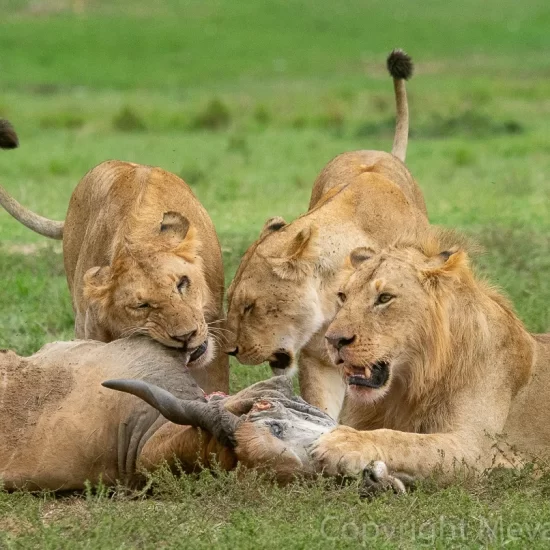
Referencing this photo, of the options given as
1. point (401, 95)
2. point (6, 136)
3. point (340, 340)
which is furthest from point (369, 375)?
point (401, 95)

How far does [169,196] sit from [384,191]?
977mm

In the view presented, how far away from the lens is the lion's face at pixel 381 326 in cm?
493

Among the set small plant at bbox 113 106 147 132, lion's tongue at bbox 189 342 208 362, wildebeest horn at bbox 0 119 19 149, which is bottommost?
lion's tongue at bbox 189 342 208 362

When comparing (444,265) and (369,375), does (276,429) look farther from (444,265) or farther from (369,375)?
(444,265)

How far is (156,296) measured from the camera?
5500 millimetres

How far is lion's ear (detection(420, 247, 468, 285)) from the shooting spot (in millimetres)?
5059

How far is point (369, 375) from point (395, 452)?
0.33m

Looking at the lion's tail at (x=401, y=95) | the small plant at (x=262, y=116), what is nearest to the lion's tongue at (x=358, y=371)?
the lion's tail at (x=401, y=95)

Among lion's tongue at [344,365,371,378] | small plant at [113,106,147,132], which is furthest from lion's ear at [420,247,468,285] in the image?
small plant at [113,106,147,132]

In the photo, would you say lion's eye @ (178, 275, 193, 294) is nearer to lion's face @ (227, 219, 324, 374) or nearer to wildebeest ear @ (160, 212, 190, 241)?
wildebeest ear @ (160, 212, 190, 241)

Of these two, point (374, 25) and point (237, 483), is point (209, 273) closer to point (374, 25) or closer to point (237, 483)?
point (237, 483)

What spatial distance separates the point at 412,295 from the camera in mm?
5000

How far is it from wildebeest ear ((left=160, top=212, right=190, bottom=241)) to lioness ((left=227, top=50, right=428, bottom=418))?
1.37ft

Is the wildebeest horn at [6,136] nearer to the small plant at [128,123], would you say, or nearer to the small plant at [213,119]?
the small plant at [128,123]
